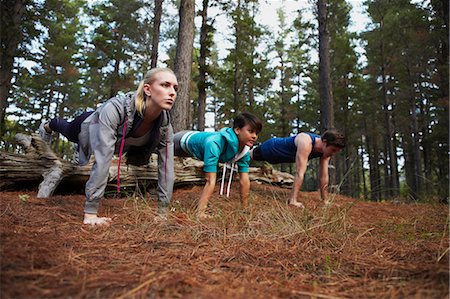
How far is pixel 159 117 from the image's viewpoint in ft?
9.21

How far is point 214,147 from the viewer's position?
3438 millimetres

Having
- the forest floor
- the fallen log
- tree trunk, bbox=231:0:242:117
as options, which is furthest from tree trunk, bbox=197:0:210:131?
the forest floor

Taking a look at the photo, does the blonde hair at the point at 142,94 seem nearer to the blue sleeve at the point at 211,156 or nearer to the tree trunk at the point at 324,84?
the blue sleeve at the point at 211,156

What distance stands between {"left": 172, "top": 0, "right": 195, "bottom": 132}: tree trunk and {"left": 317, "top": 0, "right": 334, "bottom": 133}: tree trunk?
406 cm

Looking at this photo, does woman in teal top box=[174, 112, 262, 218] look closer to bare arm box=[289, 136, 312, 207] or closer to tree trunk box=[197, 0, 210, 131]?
bare arm box=[289, 136, 312, 207]

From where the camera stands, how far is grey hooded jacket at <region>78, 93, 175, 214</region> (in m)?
2.41

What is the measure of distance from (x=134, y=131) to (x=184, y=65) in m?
3.34

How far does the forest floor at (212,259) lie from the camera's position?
0.97 metres

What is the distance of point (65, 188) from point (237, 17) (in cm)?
1050

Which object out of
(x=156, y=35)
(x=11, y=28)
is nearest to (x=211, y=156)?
(x=11, y=28)

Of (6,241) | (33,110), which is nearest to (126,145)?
(6,241)

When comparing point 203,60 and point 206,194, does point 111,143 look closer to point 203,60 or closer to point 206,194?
point 206,194

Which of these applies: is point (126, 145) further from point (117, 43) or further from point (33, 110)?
point (33, 110)

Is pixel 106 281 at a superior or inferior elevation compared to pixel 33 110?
inferior
